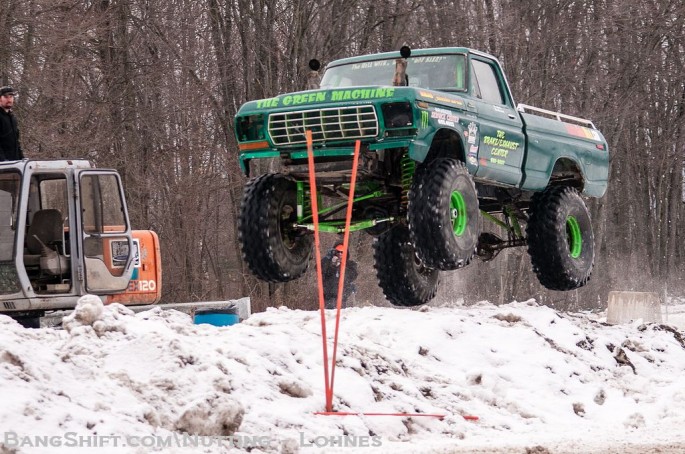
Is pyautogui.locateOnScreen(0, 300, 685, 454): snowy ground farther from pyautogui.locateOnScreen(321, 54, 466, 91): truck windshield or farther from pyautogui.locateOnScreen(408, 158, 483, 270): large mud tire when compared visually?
pyautogui.locateOnScreen(321, 54, 466, 91): truck windshield

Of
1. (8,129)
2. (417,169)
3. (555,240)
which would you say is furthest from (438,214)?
(8,129)

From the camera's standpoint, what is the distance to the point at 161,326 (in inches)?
A: 391

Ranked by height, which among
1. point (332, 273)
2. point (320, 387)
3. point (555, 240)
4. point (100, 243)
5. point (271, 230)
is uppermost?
point (271, 230)

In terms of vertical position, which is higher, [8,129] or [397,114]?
[8,129]

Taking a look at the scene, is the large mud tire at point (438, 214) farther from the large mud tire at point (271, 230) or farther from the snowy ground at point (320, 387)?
the large mud tire at point (271, 230)

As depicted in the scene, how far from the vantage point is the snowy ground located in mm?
7594

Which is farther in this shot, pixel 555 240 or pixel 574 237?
pixel 574 237

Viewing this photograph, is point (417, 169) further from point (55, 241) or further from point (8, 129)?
point (8, 129)

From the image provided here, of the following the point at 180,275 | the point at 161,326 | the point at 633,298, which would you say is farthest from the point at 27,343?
the point at 180,275

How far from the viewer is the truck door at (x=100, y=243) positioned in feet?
44.8

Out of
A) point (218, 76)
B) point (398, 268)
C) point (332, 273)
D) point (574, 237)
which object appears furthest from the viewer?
point (218, 76)

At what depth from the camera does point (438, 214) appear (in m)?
10.9

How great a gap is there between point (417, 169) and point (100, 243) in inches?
181

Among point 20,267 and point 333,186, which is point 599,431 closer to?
point 333,186
